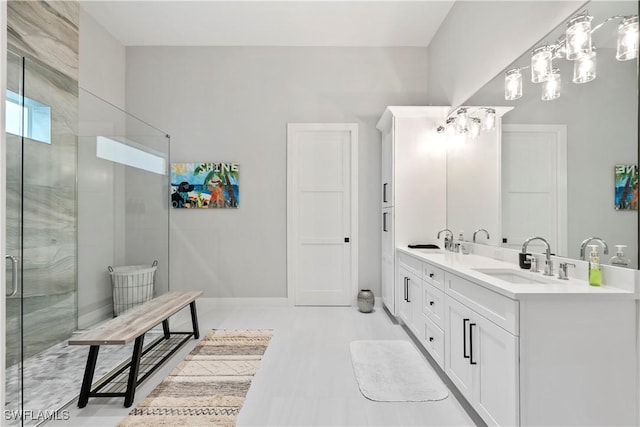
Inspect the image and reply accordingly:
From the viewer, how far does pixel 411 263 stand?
3.12m

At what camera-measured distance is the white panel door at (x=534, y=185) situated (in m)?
1.96

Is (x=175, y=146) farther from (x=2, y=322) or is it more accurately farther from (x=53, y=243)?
(x=2, y=322)

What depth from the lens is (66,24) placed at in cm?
329

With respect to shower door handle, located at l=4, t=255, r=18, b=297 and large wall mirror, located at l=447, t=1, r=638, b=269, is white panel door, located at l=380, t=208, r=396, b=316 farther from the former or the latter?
shower door handle, located at l=4, t=255, r=18, b=297

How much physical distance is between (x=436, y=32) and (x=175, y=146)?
3414 mm

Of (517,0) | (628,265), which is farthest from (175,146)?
(628,265)

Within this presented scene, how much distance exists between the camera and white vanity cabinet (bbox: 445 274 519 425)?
1.51m

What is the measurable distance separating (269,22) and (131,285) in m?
3.07

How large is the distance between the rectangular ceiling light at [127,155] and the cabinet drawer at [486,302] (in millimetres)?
2703

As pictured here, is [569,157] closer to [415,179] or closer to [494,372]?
[494,372]

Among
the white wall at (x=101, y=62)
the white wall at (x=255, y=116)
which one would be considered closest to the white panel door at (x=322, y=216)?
the white wall at (x=255, y=116)

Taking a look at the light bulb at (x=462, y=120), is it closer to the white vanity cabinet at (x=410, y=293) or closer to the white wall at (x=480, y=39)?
the white wall at (x=480, y=39)

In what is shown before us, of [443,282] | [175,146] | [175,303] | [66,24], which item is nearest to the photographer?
[443,282]

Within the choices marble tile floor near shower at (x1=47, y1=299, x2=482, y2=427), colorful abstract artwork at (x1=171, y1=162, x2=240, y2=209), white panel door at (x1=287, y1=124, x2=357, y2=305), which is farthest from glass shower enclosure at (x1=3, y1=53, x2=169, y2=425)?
white panel door at (x1=287, y1=124, x2=357, y2=305)
